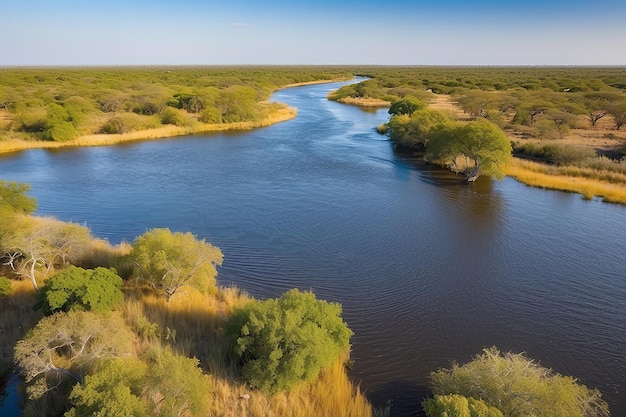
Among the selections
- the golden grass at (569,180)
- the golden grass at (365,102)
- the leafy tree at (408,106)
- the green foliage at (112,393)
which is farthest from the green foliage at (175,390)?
the golden grass at (365,102)

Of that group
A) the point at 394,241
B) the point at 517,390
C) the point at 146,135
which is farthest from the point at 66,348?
the point at 146,135

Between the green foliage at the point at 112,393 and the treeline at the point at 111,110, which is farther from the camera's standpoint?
the treeline at the point at 111,110

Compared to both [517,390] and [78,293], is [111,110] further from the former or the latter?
[517,390]

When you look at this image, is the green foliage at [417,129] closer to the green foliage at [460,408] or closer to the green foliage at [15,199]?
the green foliage at [15,199]

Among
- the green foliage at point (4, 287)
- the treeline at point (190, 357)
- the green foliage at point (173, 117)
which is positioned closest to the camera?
the treeline at point (190, 357)

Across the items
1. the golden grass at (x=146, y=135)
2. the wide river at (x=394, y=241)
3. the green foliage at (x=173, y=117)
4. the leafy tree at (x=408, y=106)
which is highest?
the leafy tree at (x=408, y=106)

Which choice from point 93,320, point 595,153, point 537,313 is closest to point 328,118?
point 595,153
